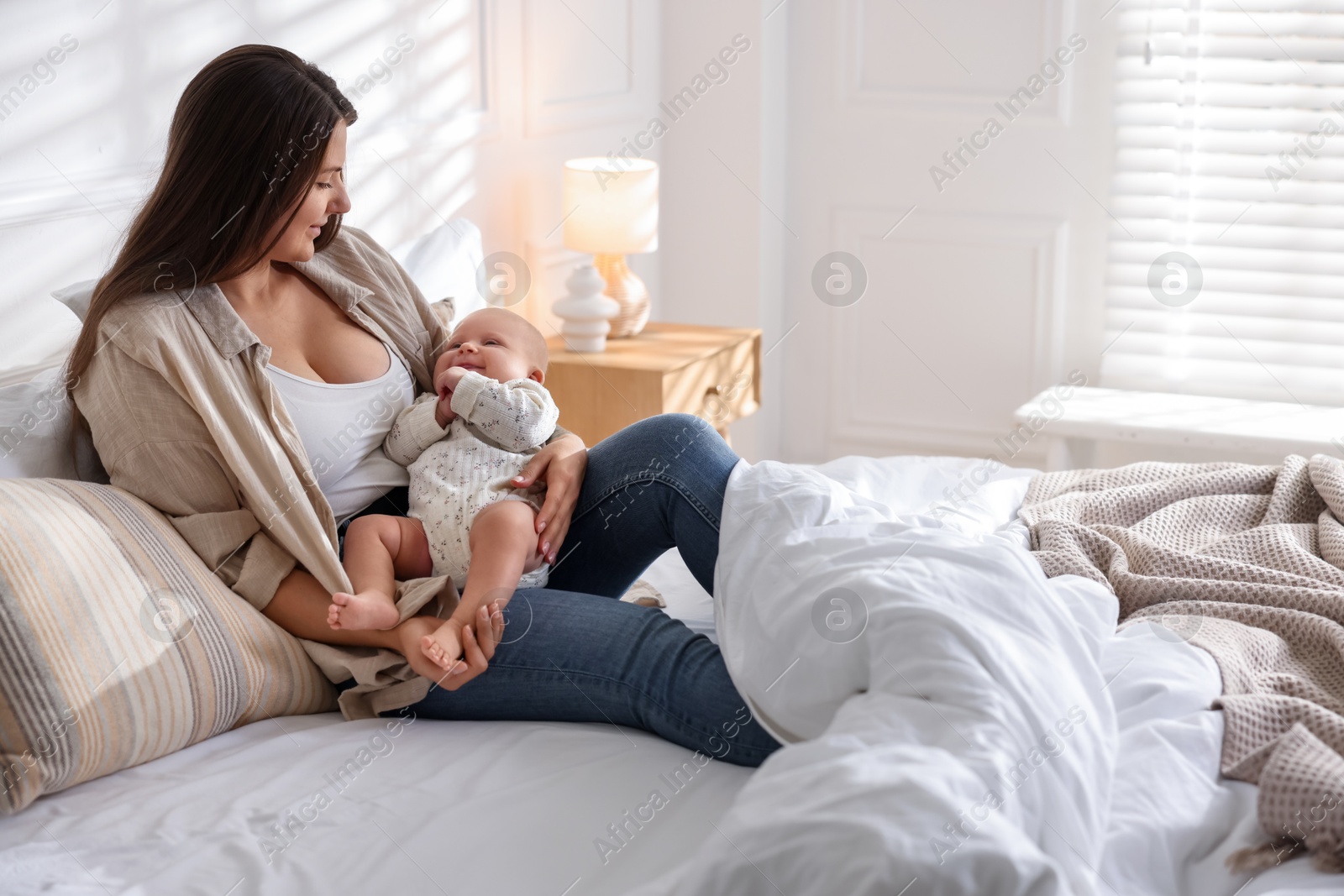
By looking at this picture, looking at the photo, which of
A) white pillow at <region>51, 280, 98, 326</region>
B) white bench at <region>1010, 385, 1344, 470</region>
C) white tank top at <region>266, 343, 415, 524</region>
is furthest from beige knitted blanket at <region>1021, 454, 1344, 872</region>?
white pillow at <region>51, 280, 98, 326</region>

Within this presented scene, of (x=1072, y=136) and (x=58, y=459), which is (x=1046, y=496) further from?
(x=1072, y=136)

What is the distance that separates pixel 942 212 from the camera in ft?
10.9

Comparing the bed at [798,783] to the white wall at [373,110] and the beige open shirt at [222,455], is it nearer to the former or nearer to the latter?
the beige open shirt at [222,455]

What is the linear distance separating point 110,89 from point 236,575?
87cm

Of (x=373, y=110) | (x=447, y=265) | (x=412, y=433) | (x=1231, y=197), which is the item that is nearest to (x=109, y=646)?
(x=412, y=433)

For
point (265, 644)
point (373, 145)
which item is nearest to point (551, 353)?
point (373, 145)

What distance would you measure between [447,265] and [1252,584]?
1357 mm

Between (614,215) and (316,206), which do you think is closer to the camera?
(316,206)

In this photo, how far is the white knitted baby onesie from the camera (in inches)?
56.0

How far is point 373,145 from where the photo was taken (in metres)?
2.29

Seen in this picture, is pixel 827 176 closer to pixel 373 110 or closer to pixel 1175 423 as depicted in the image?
pixel 1175 423

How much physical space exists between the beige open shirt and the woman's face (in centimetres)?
10

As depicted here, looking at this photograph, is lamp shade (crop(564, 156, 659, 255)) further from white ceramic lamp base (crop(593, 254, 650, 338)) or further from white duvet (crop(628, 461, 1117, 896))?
white duvet (crop(628, 461, 1117, 896))

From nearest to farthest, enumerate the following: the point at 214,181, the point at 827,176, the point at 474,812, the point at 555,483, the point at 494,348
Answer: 1. the point at 474,812
2. the point at 214,181
3. the point at 555,483
4. the point at 494,348
5. the point at 827,176
